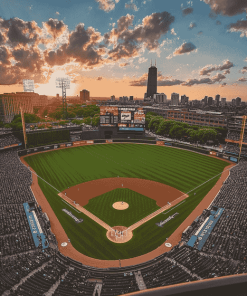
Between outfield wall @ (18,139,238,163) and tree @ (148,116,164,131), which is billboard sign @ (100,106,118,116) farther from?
tree @ (148,116,164,131)

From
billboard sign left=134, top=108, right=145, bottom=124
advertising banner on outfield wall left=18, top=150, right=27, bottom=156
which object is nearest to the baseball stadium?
advertising banner on outfield wall left=18, top=150, right=27, bottom=156

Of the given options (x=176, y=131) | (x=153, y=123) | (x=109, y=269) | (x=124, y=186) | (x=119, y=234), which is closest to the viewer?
(x=109, y=269)

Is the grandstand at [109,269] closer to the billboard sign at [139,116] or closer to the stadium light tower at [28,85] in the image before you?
the billboard sign at [139,116]

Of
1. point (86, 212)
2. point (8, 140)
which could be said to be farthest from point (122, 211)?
point (8, 140)

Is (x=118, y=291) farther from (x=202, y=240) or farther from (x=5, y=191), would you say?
(x=5, y=191)

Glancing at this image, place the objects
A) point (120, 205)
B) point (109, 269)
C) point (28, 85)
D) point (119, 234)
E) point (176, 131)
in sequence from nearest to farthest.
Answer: point (109, 269) → point (119, 234) → point (120, 205) → point (176, 131) → point (28, 85)

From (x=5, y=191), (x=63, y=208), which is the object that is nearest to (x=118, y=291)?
(x=63, y=208)

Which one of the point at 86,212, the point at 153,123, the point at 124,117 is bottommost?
the point at 86,212

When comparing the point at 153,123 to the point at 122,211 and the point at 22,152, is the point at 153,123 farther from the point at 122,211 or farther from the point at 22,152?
the point at 122,211
